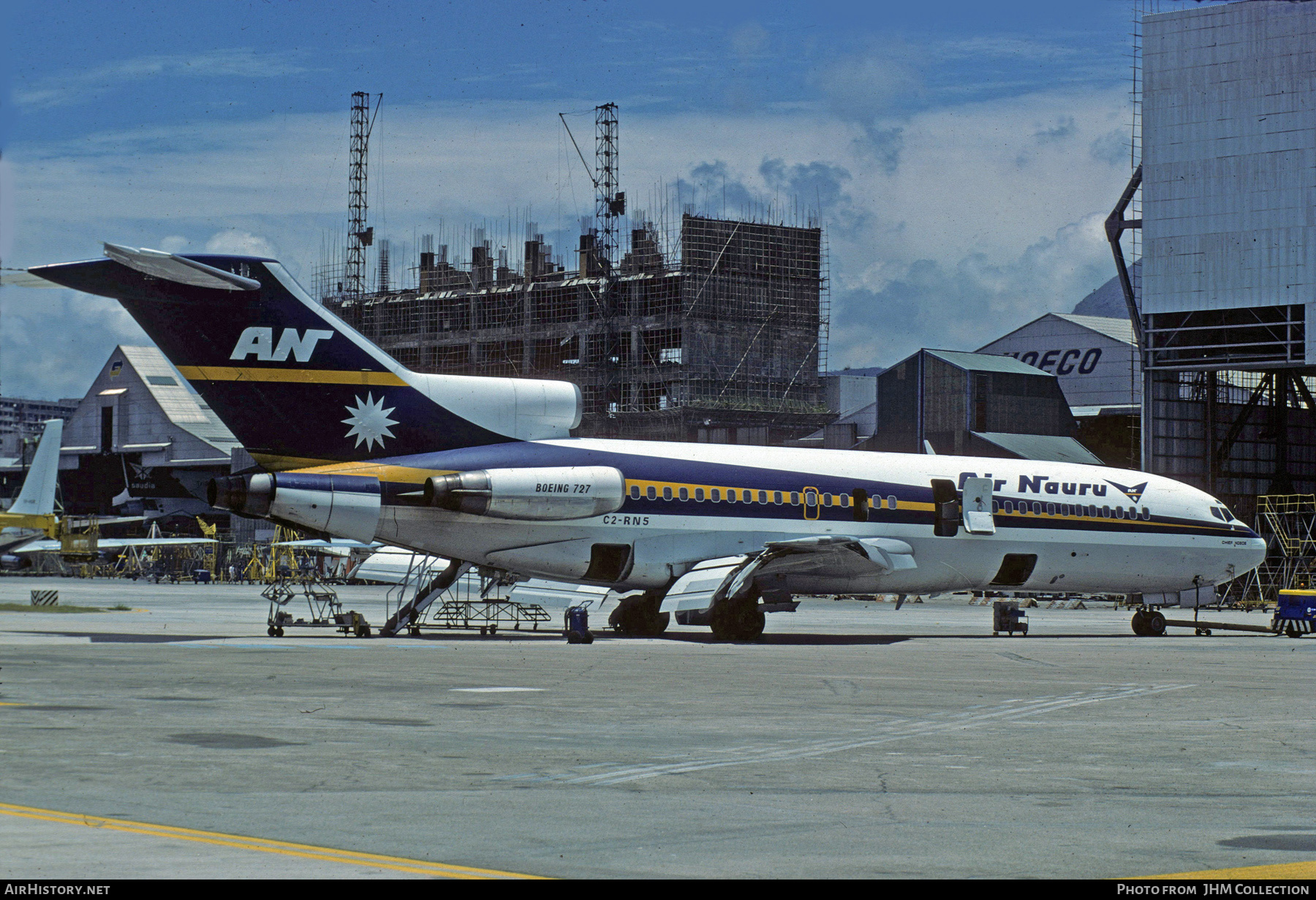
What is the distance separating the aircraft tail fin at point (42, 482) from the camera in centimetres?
5450

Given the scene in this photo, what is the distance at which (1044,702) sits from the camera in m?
18.8

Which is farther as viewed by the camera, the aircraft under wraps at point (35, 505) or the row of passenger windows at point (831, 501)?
the aircraft under wraps at point (35, 505)

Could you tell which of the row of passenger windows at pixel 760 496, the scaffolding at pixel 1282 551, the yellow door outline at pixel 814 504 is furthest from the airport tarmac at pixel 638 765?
the scaffolding at pixel 1282 551

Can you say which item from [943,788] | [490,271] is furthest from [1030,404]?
[943,788]

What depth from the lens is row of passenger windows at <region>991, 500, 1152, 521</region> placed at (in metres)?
36.2

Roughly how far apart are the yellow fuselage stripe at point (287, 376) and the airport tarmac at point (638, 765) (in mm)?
5225

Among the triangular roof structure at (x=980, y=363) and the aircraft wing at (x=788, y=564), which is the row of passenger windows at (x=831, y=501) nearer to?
the aircraft wing at (x=788, y=564)

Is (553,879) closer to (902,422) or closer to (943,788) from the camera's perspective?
(943,788)

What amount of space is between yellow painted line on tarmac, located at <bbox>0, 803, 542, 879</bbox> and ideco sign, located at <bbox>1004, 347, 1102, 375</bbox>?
283ft

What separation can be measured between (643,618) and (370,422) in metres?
9.14

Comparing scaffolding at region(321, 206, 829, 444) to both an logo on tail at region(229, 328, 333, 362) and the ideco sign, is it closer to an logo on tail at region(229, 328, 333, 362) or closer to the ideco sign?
the ideco sign

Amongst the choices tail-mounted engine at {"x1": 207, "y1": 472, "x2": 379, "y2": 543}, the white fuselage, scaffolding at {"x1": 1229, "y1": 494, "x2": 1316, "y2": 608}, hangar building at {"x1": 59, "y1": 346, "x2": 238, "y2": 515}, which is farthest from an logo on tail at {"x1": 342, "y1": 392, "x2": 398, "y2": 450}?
hangar building at {"x1": 59, "y1": 346, "x2": 238, "y2": 515}

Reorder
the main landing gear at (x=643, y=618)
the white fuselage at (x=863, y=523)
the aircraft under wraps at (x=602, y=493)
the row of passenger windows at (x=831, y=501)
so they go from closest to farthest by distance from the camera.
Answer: the aircraft under wraps at (x=602, y=493), the white fuselage at (x=863, y=523), the row of passenger windows at (x=831, y=501), the main landing gear at (x=643, y=618)

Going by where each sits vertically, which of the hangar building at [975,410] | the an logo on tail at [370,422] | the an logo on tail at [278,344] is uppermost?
the hangar building at [975,410]
